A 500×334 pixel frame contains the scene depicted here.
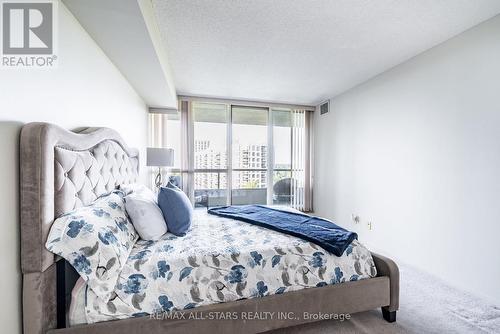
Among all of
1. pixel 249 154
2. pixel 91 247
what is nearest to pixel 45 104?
pixel 91 247

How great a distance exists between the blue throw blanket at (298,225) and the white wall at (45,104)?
158 centimetres

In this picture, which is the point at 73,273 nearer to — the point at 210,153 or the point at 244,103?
the point at 210,153

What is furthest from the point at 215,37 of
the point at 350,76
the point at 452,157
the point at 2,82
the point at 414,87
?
the point at 452,157

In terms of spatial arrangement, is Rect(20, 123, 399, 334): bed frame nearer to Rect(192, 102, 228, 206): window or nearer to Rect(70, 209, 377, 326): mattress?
Rect(70, 209, 377, 326): mattress

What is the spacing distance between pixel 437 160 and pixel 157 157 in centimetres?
343

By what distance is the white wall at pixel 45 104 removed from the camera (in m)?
1.01

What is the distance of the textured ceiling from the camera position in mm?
1797

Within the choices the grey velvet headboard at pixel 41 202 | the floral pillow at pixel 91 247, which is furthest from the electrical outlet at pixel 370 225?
the grey velvet headboard at pixel 41 202

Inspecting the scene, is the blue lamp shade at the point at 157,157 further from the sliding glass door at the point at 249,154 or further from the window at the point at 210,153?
the sliding glass door at the point at 249,154

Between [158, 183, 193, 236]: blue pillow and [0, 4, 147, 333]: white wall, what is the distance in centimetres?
80

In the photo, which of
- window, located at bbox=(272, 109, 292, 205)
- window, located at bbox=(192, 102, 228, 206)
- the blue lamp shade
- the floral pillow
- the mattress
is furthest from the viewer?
window, located at bbox=(272, 109, 292, 205)

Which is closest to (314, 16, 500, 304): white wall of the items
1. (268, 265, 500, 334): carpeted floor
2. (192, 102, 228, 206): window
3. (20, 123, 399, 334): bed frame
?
(268, 265, 500, 334): carpeted floor

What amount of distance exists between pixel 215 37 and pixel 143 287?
2.18m

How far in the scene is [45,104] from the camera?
125cm
